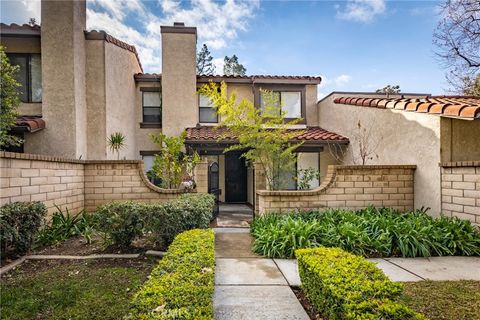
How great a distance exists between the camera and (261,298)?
3410mm

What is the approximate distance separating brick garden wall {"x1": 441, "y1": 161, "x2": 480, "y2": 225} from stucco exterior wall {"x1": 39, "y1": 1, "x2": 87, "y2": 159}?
11013 millimetres

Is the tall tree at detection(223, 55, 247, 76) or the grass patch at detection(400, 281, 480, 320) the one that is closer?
the grass patch at detection(400, 281, 480, 320)

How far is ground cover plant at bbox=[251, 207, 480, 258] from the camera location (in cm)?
516

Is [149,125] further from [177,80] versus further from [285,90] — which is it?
[285,90]

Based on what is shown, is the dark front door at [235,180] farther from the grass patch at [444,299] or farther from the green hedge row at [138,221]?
the grass patch at [444,299]

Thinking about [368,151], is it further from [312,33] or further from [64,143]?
[64,143]

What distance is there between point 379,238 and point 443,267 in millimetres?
1015

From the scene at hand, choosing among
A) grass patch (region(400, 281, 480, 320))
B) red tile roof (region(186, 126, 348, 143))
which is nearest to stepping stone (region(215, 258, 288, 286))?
grass patch (region(400, 281, 480, 320))

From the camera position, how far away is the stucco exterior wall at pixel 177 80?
12609 mm

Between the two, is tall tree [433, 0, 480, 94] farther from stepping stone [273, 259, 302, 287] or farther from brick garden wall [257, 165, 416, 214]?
stepping stone [273, 259, 302, 287]

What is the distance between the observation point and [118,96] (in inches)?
465

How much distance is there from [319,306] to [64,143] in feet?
33.1

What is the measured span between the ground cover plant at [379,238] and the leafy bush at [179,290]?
7.08 ft

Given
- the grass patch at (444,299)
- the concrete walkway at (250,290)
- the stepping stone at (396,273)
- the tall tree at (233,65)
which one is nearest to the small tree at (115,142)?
the concrete walkway at (250,290)
